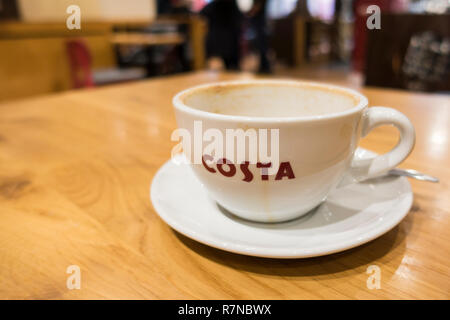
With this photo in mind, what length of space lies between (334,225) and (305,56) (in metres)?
5.60

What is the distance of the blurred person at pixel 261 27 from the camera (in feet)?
12.8

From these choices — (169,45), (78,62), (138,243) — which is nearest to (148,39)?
(169,45)

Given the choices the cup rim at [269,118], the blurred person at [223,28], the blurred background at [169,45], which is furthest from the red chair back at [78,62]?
the cup rim at [269,118]

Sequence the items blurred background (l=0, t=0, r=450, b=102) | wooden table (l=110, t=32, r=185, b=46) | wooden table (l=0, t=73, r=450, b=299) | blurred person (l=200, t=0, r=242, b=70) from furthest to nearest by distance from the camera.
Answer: blurred person (l=200, t=0, r=242, b=70) < wooden table (l=110, t=32, r=185, b=46) < blurred background (l=0, t=0, r=450, b=102) < wooden table (l=0, t=73, r=450, b=299)

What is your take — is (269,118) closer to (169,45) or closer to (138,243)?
(138,243)

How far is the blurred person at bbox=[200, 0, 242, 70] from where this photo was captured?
321 centimetres

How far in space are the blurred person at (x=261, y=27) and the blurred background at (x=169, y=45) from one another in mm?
11

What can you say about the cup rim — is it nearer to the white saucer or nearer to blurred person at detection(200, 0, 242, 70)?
the white saucer

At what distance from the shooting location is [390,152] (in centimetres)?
33

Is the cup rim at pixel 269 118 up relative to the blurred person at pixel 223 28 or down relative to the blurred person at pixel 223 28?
down

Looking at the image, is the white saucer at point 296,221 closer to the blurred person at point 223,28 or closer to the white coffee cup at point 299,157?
the white coffee cup at point 299,157

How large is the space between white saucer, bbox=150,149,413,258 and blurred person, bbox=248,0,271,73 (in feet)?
12.8

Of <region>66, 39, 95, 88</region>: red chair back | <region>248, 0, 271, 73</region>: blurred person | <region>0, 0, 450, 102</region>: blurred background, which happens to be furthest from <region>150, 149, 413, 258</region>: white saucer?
<region>248, 0, 271, 73</region>: blurred person
